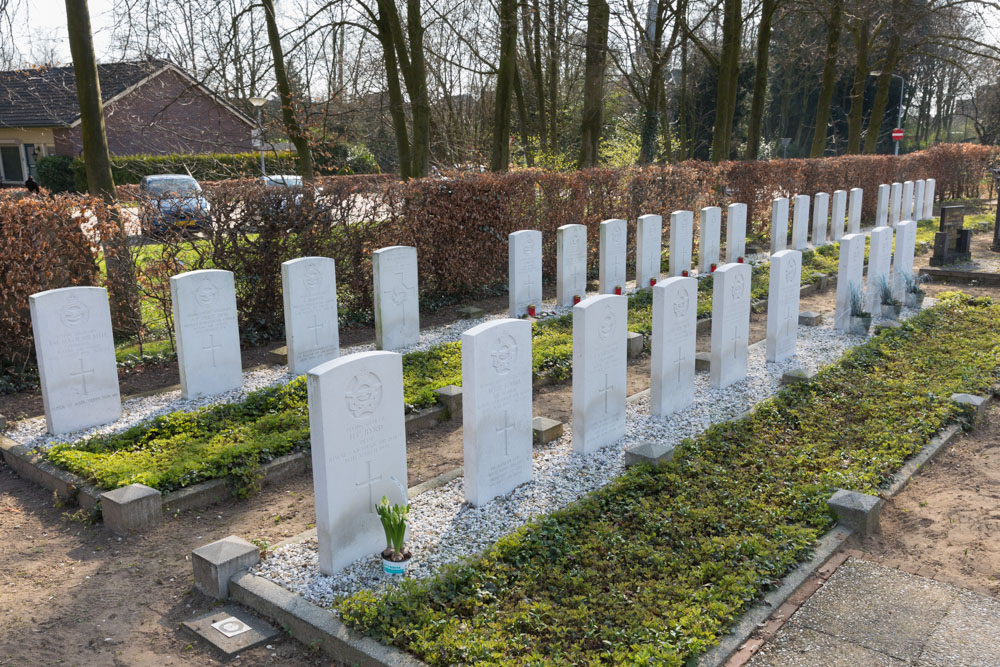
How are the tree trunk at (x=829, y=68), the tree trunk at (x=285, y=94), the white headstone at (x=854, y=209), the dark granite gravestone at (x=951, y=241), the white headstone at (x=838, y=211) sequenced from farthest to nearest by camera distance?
the tree trunk at (x=829, y=68) → the white headstone at (x=854, y=209) → the white headstone at (x=838, y=211) → the dark granite gravestone at (x=951, y=241) → the tree trunk at (x=285, y=94)

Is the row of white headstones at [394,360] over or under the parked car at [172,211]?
under

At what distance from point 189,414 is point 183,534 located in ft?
6.04

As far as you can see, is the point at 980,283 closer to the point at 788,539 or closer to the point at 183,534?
the point at 788,539

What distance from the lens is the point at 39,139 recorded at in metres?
32.8

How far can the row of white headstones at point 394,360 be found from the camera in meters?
4.60

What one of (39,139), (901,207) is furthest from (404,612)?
(39,139)

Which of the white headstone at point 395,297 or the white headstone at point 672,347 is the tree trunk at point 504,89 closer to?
the white headstone at point 395,297

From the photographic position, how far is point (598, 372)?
6.25 m

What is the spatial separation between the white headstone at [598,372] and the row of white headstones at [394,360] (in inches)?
0.5

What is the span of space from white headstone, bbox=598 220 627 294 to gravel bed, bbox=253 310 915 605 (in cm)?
381


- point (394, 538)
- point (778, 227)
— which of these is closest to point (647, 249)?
point (778, 227)

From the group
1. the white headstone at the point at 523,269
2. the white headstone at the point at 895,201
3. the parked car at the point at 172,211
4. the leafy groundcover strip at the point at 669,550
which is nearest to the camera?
the leafy groundcover strip at the point at 669,550

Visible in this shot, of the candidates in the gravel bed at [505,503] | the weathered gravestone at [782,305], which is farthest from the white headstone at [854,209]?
the gravel bed at [505,503]

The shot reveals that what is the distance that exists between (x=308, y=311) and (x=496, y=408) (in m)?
3.59
